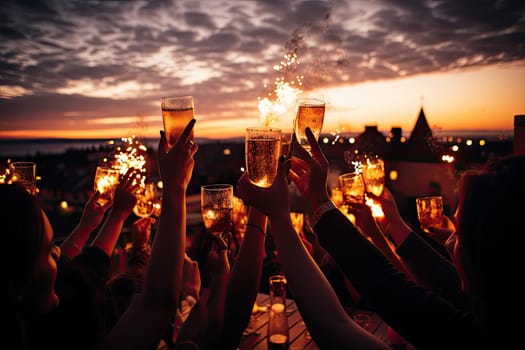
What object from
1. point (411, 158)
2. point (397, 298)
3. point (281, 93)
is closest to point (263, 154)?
point (397, 298)

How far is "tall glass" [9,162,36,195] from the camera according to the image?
218 centimetres

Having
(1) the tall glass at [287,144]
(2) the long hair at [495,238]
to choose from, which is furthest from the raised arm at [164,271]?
(2) the long hair at [495,238]

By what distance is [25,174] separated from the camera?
7.33 feet

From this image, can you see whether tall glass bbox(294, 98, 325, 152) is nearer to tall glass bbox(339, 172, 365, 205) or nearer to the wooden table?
tall glass bbox(339, 172, 365, 205)

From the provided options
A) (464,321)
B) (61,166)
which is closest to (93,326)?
(464,321)

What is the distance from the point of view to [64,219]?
2652 centimetres

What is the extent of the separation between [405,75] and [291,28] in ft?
29.3

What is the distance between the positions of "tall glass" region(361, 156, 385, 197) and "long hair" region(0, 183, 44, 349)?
228 cm

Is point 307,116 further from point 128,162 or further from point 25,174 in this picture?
point 128,162

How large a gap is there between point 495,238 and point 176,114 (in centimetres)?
143

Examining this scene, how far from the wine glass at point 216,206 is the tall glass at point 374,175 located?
1.22 m

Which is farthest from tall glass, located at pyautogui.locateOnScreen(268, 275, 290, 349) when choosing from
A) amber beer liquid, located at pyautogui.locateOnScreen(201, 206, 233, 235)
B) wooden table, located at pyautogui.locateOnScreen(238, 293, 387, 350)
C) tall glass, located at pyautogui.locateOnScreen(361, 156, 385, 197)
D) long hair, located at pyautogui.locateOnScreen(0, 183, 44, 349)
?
long hair, located at pyautogui.locateOnScreen(0, 183, 44, 349)

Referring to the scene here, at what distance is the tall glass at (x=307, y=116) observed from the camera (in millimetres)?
1971

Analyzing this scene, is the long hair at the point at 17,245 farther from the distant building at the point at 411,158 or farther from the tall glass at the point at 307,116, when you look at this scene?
the distant building at the point at 411,158
